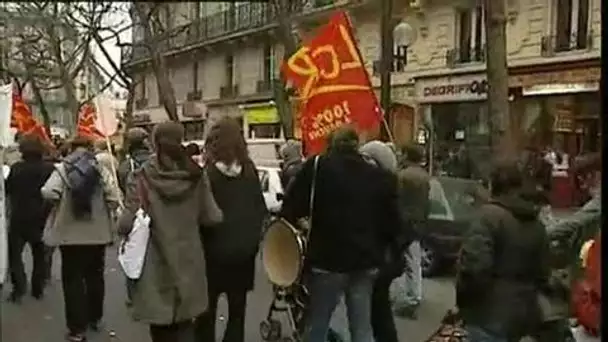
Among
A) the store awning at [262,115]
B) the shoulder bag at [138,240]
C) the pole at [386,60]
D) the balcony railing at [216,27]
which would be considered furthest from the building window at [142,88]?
the shoulder bag at [138,240]

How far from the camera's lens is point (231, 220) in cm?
520

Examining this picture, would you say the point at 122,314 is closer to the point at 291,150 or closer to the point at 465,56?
the point at 291,150

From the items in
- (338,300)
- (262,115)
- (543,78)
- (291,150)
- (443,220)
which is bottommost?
(338,300)

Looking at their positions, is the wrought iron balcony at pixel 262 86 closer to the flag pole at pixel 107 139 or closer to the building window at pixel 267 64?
the building window at pixel 267 64

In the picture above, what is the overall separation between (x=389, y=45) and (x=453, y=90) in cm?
83

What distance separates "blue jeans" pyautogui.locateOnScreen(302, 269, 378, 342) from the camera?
5121mm

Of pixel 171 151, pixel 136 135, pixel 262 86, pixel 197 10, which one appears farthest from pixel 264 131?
pixel 171 151

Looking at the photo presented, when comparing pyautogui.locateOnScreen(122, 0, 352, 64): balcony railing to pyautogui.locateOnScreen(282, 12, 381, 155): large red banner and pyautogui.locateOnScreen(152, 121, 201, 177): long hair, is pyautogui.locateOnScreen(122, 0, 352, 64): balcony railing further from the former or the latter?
pyautogui.locateOnScreen(152, 121, 201, 177): long hair

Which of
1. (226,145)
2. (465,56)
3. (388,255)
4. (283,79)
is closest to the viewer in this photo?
(226,145)

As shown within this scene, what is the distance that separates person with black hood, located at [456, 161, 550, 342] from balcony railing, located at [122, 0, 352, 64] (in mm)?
2347

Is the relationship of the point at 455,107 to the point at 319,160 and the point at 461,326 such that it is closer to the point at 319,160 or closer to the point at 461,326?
the point at 319,160

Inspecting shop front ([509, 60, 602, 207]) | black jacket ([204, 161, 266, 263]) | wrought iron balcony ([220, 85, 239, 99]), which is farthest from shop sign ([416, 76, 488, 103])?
black jacket ([204, 161, 266, 263])

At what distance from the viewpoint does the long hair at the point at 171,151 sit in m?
4.48

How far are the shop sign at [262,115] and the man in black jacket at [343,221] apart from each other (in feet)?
3.83
